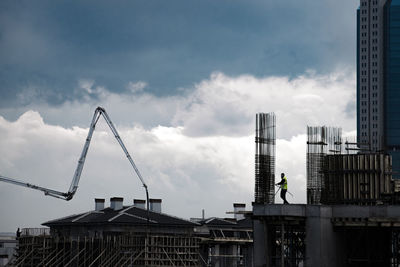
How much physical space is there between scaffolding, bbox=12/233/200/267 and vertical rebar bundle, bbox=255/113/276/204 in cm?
2000

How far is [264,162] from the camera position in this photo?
48500mm

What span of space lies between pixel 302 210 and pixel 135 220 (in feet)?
124

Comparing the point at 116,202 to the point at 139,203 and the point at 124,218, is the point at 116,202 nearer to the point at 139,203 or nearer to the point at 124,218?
the point at 139,203

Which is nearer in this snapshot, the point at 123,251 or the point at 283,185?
the point at 283,185

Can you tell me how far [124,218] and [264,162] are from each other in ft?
113

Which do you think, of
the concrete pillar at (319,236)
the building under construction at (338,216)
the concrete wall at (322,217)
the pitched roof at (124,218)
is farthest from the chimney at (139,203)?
the concrete pillar at (319,236)

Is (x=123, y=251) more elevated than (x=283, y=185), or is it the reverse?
(x=283, y=185)

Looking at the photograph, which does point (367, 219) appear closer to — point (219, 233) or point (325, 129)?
point (325, 129)

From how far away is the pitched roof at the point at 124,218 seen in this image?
3086 inches

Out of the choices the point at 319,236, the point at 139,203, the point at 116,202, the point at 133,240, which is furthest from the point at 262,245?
the point at 139,203

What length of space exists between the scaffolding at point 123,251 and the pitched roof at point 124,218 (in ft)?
24.0

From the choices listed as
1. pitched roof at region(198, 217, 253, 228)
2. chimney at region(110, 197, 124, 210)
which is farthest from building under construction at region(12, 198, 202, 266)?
pitched roof at region(198, 217, 253, 228)

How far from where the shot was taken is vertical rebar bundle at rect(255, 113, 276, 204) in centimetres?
4831

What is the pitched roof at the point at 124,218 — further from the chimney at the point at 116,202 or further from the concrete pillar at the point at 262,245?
the concrete pillar at the point at 262,245
